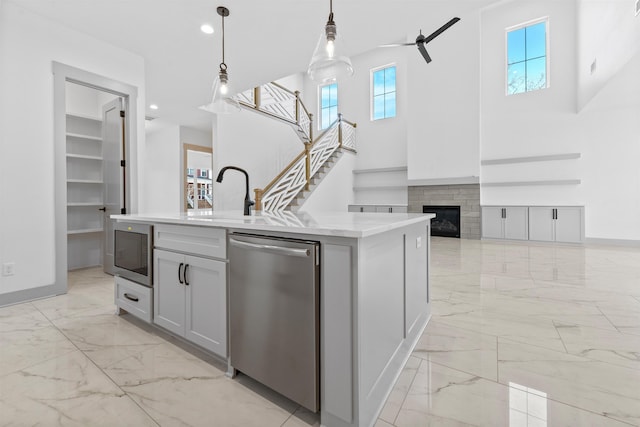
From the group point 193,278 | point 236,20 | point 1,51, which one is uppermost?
point 236,20

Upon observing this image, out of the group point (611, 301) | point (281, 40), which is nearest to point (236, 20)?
point (281, 40)

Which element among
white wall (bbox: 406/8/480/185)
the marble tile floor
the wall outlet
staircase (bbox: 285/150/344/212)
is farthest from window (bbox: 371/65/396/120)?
the wall outlet

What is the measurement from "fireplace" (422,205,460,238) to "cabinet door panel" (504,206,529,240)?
100cm

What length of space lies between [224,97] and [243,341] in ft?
7.05

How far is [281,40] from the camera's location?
3609mm

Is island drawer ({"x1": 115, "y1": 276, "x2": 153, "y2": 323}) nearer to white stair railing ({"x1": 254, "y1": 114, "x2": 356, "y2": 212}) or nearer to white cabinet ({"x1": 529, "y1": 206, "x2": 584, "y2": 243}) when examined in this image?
white stair railing ({"x1": 254, "y1": 114, "x2": 356, "y2": 212})

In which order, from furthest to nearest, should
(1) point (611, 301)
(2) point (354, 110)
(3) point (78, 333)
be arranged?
(2) point (354, 110) < (1) point (611, 301) < (3) point (78, 333)

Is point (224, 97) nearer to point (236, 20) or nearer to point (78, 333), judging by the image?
point (236, 20)

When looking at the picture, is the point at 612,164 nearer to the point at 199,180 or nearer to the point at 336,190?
the point at 336,190

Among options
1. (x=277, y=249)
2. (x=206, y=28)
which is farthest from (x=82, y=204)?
(x=277, y=249)

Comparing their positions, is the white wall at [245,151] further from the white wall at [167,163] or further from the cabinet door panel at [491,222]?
the cabinet door panel at [491,222]

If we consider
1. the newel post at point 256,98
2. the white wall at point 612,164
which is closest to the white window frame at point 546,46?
the white wall at point 612,164

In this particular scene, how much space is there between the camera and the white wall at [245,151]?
6254 mm

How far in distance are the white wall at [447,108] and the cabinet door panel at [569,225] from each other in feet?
5.87
